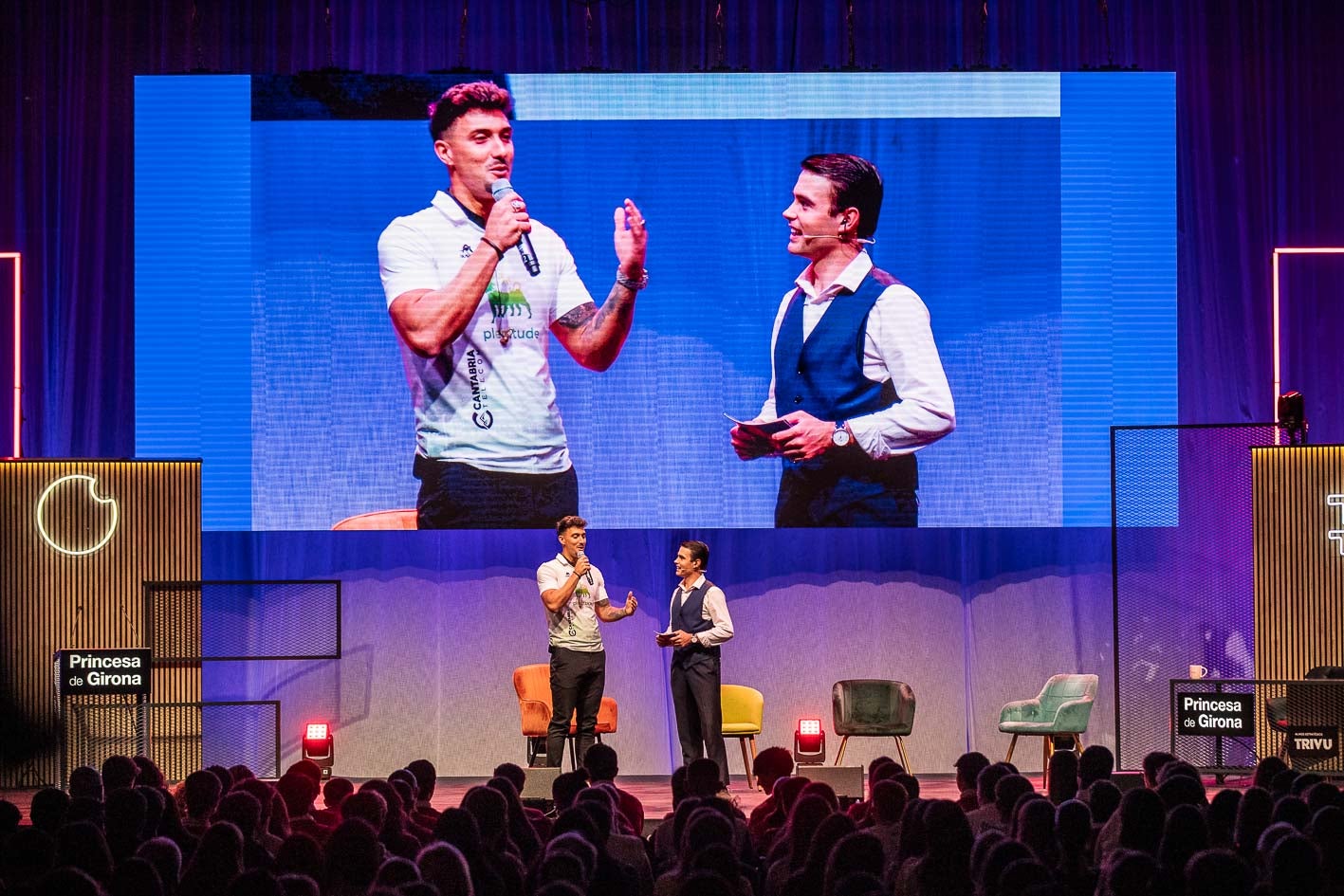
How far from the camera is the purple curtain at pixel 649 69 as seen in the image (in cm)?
1073

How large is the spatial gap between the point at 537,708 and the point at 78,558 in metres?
2.86

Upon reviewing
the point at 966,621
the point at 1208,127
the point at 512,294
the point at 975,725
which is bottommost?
the point at 975,725

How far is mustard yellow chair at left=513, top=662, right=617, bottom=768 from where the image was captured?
965cm

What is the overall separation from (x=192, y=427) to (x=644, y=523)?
2780 mm

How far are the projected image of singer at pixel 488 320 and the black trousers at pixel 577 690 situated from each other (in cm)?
131

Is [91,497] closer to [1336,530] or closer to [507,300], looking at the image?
[507,300]

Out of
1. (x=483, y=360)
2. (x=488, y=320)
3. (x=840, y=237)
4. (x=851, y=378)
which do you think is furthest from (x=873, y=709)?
(x=488, y=320)

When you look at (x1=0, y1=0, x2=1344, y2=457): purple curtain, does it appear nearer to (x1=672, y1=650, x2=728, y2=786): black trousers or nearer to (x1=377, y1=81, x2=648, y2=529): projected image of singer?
(x1=377, y1=81, x2=648, y2=529): projected image of singer

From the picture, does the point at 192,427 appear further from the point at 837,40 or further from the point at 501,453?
the point at 837,40

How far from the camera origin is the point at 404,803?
230 inches

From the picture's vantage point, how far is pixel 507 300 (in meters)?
9.95

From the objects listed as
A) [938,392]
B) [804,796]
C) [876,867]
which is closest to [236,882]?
[876,867]

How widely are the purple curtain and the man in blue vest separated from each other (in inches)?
142

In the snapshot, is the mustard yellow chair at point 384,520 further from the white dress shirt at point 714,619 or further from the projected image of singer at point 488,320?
the white dress shirt at point 714,619
